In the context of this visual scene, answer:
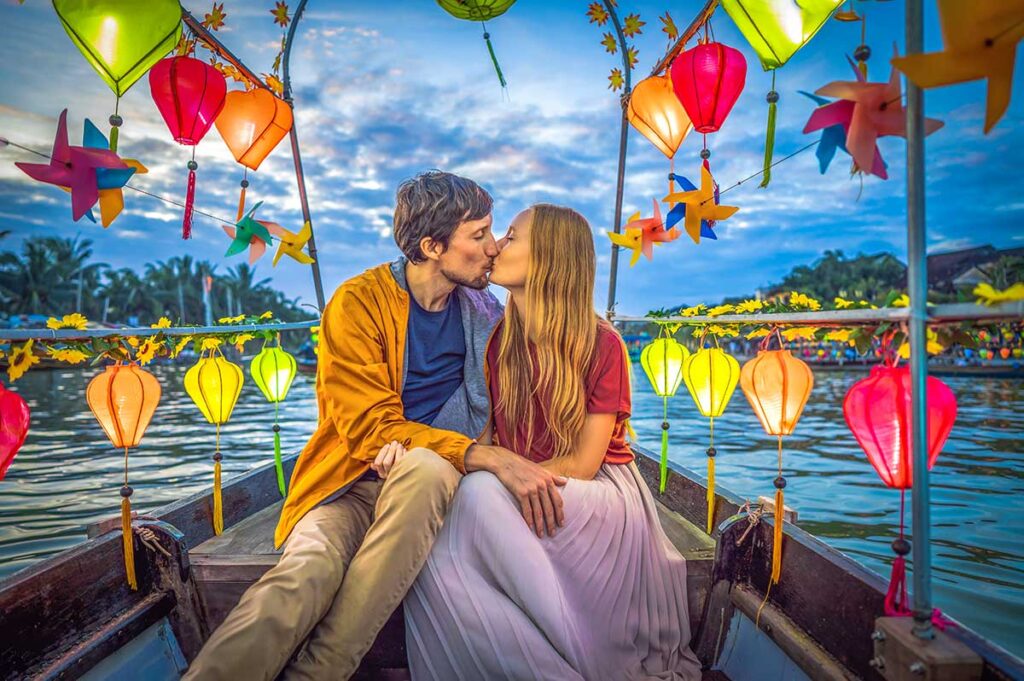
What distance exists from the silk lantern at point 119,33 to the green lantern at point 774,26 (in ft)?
8.24

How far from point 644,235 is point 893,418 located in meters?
2.39

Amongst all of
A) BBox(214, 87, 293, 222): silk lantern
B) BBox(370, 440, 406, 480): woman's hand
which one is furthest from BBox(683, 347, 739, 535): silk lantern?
BBox(214, 87, 293, 222): silk lantern

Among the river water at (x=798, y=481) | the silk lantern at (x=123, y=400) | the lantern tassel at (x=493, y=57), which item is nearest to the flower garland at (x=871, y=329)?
the lantern tassel at (x=493, y=57)

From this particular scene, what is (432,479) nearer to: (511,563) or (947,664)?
(511,563)

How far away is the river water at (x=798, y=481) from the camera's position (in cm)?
477

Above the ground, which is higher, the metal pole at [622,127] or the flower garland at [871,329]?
the metal pole at [622,127]

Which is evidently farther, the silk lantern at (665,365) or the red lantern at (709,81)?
the silk lantern at (665,365)

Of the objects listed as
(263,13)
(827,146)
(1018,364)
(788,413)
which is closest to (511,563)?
(788,413)

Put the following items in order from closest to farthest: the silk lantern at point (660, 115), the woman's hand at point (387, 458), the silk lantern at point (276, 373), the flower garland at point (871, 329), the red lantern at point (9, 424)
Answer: the flower garland at point (871, 329) < the red lantern at point (9, 424) < the woman's hand at point (387, 458) < the silk lantern at point (276, 373) < the silk lantern at point (660, 115)

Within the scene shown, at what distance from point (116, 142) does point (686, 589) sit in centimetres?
296

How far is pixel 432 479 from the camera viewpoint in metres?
1.82

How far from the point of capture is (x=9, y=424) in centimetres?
189

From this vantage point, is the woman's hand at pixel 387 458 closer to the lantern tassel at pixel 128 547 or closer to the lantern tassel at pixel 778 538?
the lantern tassel at pixel 128 547

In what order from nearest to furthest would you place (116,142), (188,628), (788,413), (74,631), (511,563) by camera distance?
1. (511,563)
2. (74,631)
3. (188,628)
4. (788,413)
5. (116,142)
